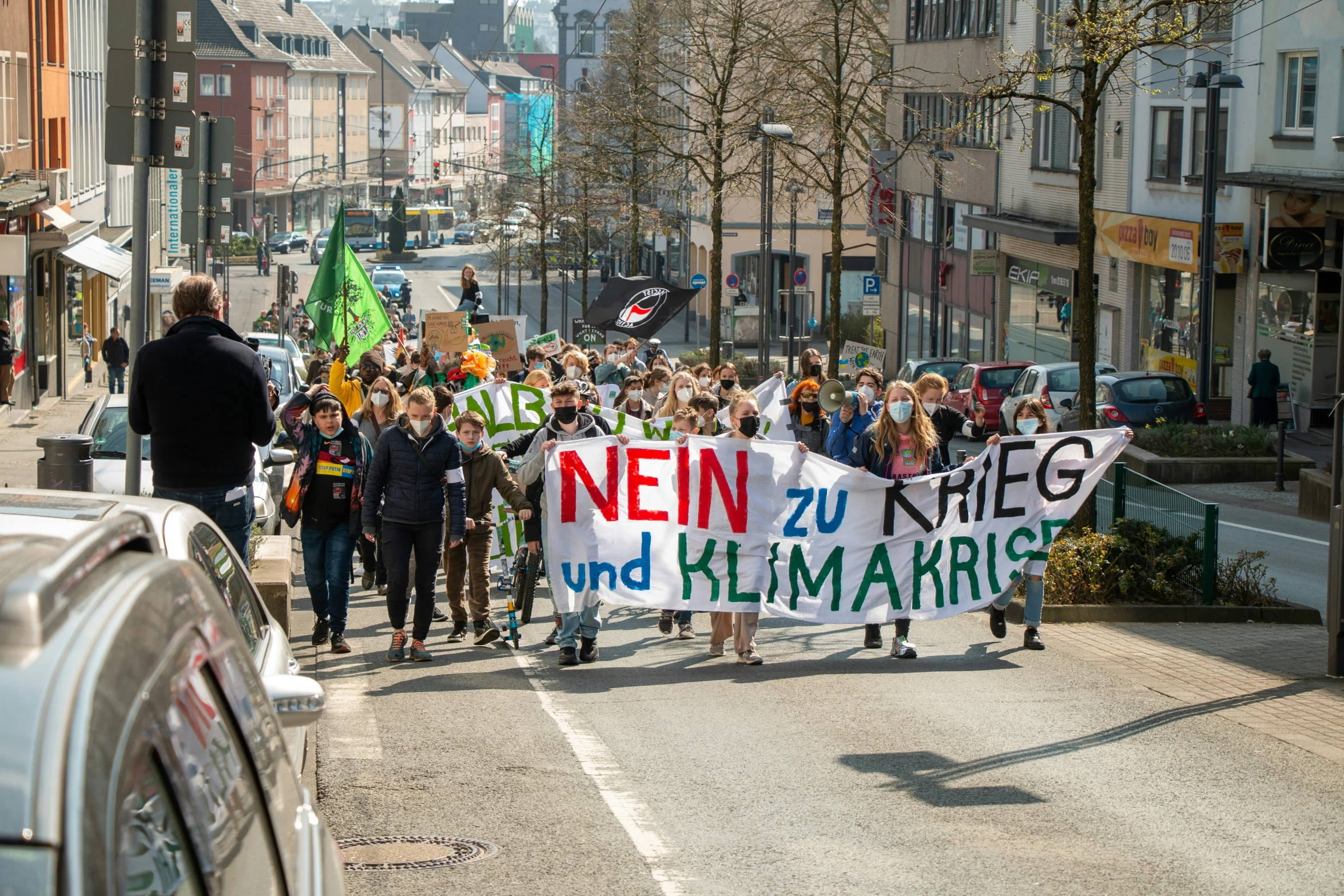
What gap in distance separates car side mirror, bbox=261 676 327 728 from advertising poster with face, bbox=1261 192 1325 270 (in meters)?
30.0

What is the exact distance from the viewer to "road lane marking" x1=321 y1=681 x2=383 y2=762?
7977 millimetres

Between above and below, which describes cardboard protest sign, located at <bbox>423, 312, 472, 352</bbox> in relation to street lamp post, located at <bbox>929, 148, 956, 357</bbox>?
below

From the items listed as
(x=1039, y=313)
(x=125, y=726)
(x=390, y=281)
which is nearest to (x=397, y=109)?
(x=390, y=281)

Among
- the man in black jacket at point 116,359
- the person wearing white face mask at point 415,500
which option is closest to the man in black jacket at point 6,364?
the man in black jacket at point 116,359

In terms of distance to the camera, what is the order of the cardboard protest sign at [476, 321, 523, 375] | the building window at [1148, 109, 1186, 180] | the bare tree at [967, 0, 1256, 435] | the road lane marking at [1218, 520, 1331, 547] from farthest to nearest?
the building window at [1148, 109, 1186, 180] → the cardboard protest sign at [476, 321, 523, 375] → the road lane marking at [1218, 520, 1331, 547] → the bare tree at [967, 0, 1256, 435]

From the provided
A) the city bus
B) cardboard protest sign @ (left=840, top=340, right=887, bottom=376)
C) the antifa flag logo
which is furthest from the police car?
the antifa flag logo

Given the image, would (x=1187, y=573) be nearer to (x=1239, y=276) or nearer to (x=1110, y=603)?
(x=1110, y=603)

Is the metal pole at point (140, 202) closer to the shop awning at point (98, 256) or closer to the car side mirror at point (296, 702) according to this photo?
the car side mirror at point (296, 702)

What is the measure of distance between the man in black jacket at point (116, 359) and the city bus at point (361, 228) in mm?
78860

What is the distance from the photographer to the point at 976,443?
3353cm

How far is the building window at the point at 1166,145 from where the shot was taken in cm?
3659

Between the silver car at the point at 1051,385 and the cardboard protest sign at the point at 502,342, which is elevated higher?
the cardboard protest sign at the point at 502,342

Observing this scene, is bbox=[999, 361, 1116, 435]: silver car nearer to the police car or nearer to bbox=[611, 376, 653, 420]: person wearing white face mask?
bbox=[611, 376, 653, 420]: person wearing white face mask

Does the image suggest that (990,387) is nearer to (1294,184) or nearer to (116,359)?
(1294,184)
